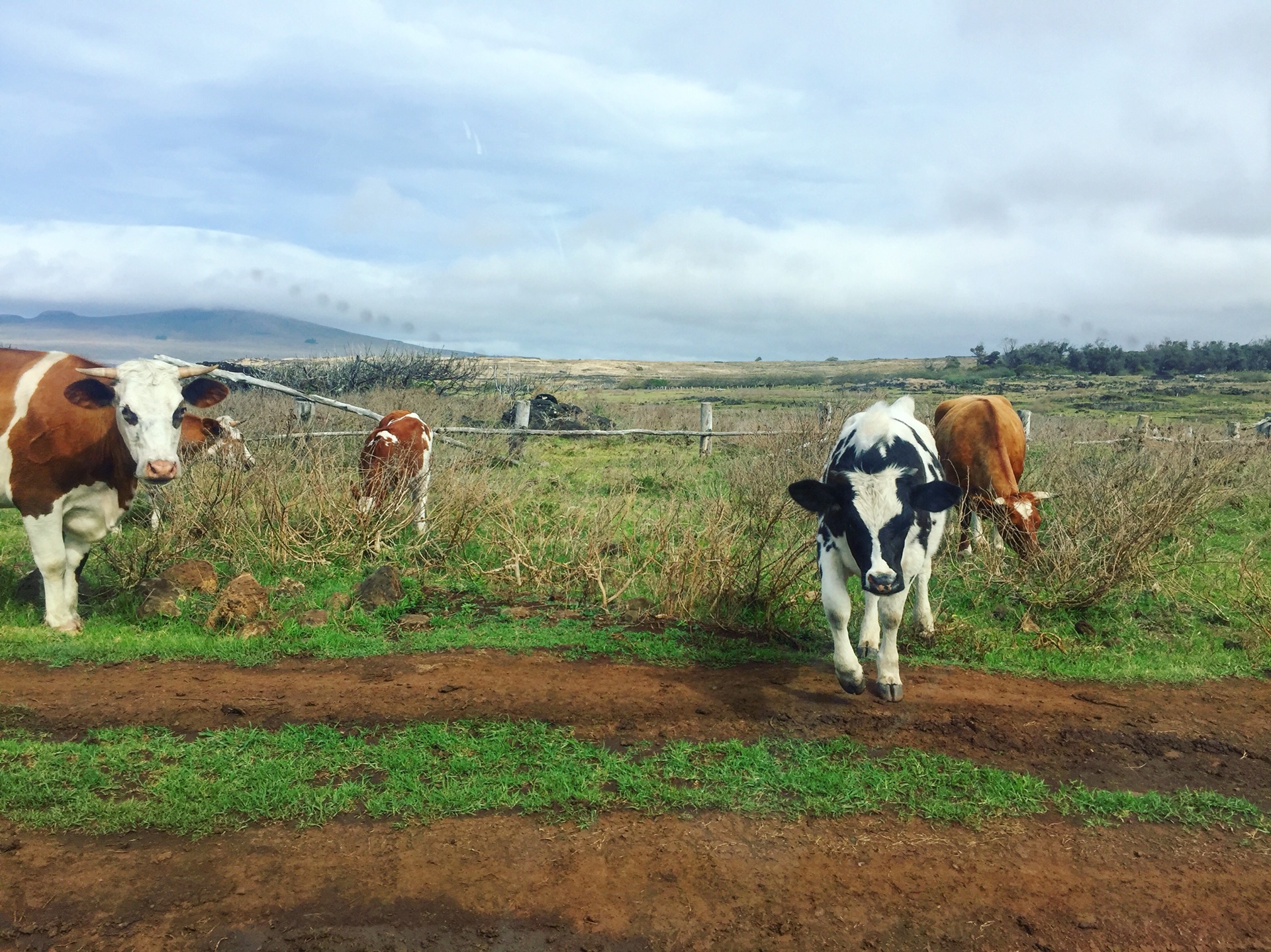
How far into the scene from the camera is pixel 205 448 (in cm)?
961

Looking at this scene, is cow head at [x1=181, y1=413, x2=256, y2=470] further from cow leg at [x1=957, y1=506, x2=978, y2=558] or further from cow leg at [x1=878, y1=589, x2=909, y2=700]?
cow leg at [x1=957, y1=506, x2=978, y2=558]

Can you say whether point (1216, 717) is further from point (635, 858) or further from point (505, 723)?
point (505, 723)

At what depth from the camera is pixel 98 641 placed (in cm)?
691

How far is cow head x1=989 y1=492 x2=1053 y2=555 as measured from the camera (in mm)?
8836

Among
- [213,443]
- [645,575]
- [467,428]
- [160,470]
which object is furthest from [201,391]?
[467,428]

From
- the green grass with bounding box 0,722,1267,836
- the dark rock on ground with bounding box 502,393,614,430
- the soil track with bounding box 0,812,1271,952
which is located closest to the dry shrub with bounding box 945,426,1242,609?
the green grass with bounding box 0,722,1267,836

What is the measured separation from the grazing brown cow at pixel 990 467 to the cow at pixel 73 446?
7.57 m

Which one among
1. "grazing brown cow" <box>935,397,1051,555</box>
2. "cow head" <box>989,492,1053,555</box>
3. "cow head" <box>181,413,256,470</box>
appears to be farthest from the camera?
"grazing brown cow" <box>935,397,1051,555</box>

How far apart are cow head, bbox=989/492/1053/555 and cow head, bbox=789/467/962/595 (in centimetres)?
324

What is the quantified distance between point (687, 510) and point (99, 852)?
6.12m

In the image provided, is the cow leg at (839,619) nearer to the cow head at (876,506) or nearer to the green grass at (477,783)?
the cow head at (876,506)

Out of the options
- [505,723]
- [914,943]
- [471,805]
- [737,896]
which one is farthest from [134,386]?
[914,943]

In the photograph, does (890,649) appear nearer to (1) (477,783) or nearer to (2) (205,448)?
(1) (477,783)

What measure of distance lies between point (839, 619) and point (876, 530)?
69 centimetres
